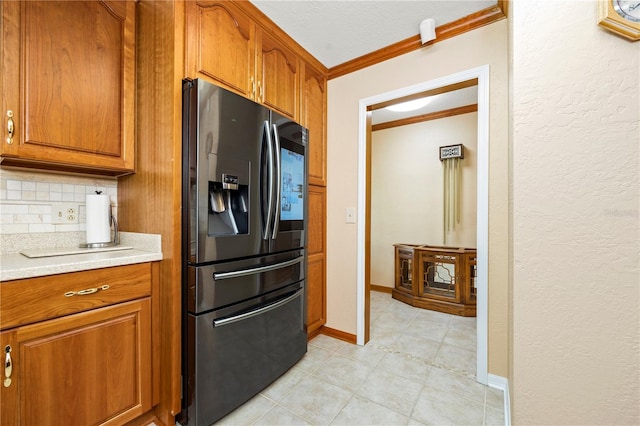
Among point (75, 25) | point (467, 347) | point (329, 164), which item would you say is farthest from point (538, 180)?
point (75, 25)

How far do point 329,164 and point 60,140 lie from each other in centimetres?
183

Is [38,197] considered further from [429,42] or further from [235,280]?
[429,42]

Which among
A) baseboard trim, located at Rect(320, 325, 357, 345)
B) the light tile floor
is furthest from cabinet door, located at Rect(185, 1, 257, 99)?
baseboard trim, located at Rect(320, 325, 357, 345)

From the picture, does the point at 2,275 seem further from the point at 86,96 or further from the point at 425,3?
the point at 425,3

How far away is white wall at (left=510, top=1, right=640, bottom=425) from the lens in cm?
74

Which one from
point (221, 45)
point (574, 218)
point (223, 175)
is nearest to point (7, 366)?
point (223, 175)

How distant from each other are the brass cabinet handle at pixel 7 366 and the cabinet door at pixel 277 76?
1699 millimetres

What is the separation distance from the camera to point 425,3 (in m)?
1.65

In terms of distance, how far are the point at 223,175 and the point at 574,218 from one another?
143 centimetres

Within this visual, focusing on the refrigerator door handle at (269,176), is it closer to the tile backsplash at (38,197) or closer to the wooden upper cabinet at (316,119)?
the wooden upper cabinet at (316,119)

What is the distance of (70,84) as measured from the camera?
1301mm

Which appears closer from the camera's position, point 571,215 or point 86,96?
point 571,215

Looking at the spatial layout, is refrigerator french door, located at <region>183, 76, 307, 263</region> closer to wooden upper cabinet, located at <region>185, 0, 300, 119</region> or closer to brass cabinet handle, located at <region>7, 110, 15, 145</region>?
wooden upper cabinet, located at <region>185, 0, 300, 119</region>

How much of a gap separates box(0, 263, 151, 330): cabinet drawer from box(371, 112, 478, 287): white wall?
10.9 ft
